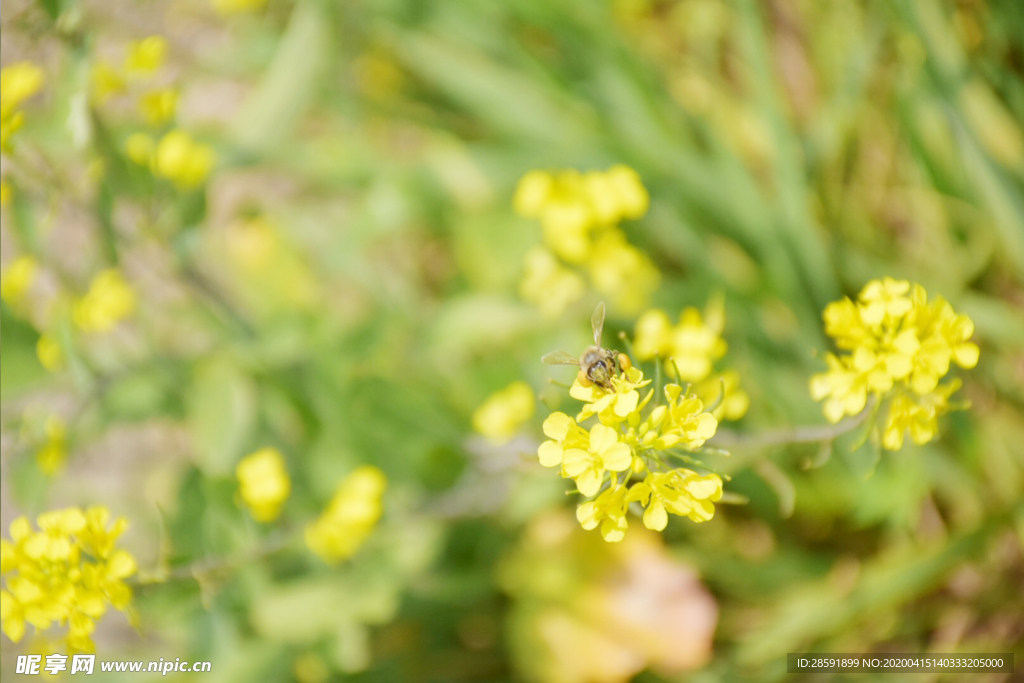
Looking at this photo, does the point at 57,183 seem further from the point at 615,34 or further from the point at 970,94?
the point at 970,94

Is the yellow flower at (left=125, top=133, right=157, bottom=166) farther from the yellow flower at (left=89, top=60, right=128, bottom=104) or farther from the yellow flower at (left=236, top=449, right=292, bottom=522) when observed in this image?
the yellow flower at (left=236, top=449, right=292, bottom=522)

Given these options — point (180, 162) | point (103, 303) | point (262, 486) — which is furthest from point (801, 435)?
point (103, 303)

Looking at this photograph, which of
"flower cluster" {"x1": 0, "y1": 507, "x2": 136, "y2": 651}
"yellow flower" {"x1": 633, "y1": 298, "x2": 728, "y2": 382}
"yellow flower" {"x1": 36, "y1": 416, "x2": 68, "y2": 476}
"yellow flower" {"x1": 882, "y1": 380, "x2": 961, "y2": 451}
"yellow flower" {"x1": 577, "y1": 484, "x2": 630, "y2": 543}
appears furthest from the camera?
"yellow flower" {"x1": 36, "y1": 416, "x2": 68, "y2": 476}

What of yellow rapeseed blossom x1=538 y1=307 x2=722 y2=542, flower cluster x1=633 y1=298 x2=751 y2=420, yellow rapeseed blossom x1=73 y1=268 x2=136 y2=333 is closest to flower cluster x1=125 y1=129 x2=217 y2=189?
yellow rapeseed blossom x1=73 y1=268 x2=136 y2=333

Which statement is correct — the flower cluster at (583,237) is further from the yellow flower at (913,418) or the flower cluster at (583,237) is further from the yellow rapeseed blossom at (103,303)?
the yellow rapeseed blossom at (103,303)

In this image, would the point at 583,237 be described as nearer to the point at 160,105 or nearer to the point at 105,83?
the point at 160,105

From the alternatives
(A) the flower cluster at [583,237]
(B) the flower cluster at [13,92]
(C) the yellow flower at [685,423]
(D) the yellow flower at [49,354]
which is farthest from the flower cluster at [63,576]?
(A) the flower cluster at [583,237]
